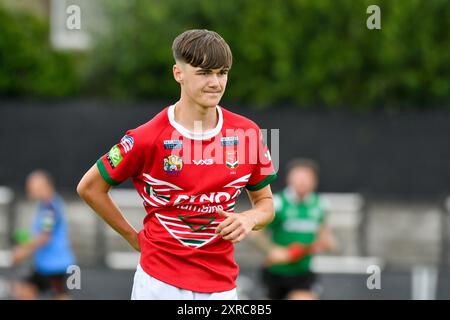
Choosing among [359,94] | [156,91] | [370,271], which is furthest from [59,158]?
[370,271]


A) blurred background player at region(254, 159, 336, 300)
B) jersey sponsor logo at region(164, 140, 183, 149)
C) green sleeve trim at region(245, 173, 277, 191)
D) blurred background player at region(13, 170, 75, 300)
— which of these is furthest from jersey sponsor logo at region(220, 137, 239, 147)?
blurred background player at region(13, 170, 75, 300)

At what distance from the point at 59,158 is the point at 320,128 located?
681 centimetres

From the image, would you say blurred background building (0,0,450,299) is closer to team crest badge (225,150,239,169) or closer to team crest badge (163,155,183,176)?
team crest badge (225,150,239,169)

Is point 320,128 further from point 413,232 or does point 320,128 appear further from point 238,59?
point 413,232

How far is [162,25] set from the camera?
87.2 ft

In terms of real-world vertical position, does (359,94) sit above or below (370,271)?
above

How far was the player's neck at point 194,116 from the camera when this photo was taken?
467 centimetres

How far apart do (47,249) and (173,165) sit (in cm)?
684

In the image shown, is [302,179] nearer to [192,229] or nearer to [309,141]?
[192,229]

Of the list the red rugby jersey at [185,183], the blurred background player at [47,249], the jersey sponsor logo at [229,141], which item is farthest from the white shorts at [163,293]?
the blurred background player at [47,249]

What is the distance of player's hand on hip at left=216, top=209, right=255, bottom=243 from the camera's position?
14.6 ft

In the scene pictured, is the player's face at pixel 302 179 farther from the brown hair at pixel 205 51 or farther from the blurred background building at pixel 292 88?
the blurred background building at pixel 292 88

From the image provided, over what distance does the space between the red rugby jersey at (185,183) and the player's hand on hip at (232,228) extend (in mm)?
212

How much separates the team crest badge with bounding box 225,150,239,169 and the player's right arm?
0.63m
